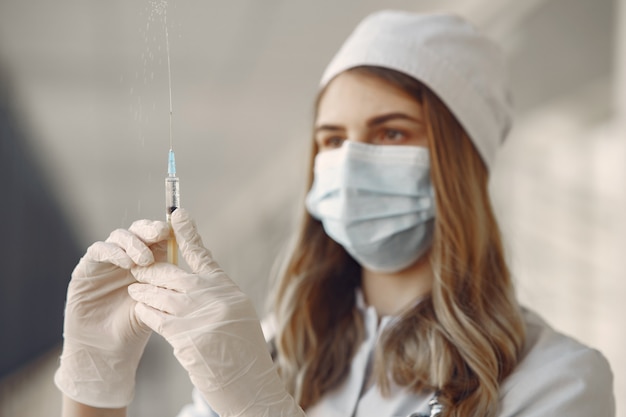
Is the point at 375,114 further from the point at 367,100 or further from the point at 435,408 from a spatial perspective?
the point at 435,408

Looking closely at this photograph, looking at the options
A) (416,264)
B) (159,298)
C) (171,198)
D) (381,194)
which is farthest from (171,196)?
(416,264)

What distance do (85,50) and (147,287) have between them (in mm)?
339

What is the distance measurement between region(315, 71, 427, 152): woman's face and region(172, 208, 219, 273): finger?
0.51 meters

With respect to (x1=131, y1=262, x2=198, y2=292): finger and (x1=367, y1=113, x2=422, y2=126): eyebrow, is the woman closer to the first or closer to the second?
(x1=367, y1=113, x2=422, y2=126): eyebrow

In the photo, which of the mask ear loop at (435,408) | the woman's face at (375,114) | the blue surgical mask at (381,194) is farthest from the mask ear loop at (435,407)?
the woman's face at (375,114)


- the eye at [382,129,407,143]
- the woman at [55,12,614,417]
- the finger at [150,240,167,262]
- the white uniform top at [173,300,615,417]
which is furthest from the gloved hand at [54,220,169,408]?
the eye at [382,129,407,143]

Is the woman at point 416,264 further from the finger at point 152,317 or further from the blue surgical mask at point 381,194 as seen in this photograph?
the finger at point 152,317

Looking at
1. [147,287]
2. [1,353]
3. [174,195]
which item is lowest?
[1,353]

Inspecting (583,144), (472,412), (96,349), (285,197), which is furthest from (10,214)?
(583,144)

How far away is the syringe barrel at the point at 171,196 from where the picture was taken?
2.52 feet

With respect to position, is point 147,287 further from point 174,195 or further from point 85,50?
point 85,50

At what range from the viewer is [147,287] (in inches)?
31.0

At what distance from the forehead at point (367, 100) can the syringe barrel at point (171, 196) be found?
527mm

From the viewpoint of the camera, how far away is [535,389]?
1.06 meters
